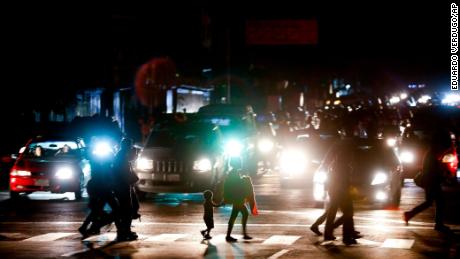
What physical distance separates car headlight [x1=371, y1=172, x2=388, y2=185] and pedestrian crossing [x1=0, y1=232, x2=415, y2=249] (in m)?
4.73

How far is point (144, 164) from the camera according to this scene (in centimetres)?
2338

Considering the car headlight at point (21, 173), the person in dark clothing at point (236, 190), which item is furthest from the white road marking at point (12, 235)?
the car headlight at point (21, 173)

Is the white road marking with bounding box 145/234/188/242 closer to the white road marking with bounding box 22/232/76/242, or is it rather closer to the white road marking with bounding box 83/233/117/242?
the white road marking with bounding box 83/233/117/242

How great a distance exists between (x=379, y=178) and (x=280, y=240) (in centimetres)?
545

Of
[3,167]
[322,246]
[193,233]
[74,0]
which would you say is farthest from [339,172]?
[74,0]

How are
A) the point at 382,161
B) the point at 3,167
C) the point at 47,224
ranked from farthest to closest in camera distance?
the point at 3,167
the point at 382,161
the point at 47,224

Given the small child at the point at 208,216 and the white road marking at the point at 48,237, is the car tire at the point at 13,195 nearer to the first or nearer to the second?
the white road marking at the point at 48,237

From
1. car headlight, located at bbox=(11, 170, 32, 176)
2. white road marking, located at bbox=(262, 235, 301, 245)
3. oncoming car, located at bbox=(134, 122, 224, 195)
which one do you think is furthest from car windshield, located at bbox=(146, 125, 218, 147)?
white road marking, located at bbox=(262, 235, 301, 245)

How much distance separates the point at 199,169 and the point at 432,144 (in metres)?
8.08

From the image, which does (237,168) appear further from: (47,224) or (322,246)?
(47,224)

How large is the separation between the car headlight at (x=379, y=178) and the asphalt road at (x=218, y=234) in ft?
1.98

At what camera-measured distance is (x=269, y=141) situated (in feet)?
117

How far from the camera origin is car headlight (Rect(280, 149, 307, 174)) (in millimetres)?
26328

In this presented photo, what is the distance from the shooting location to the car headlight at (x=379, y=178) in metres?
19.5
